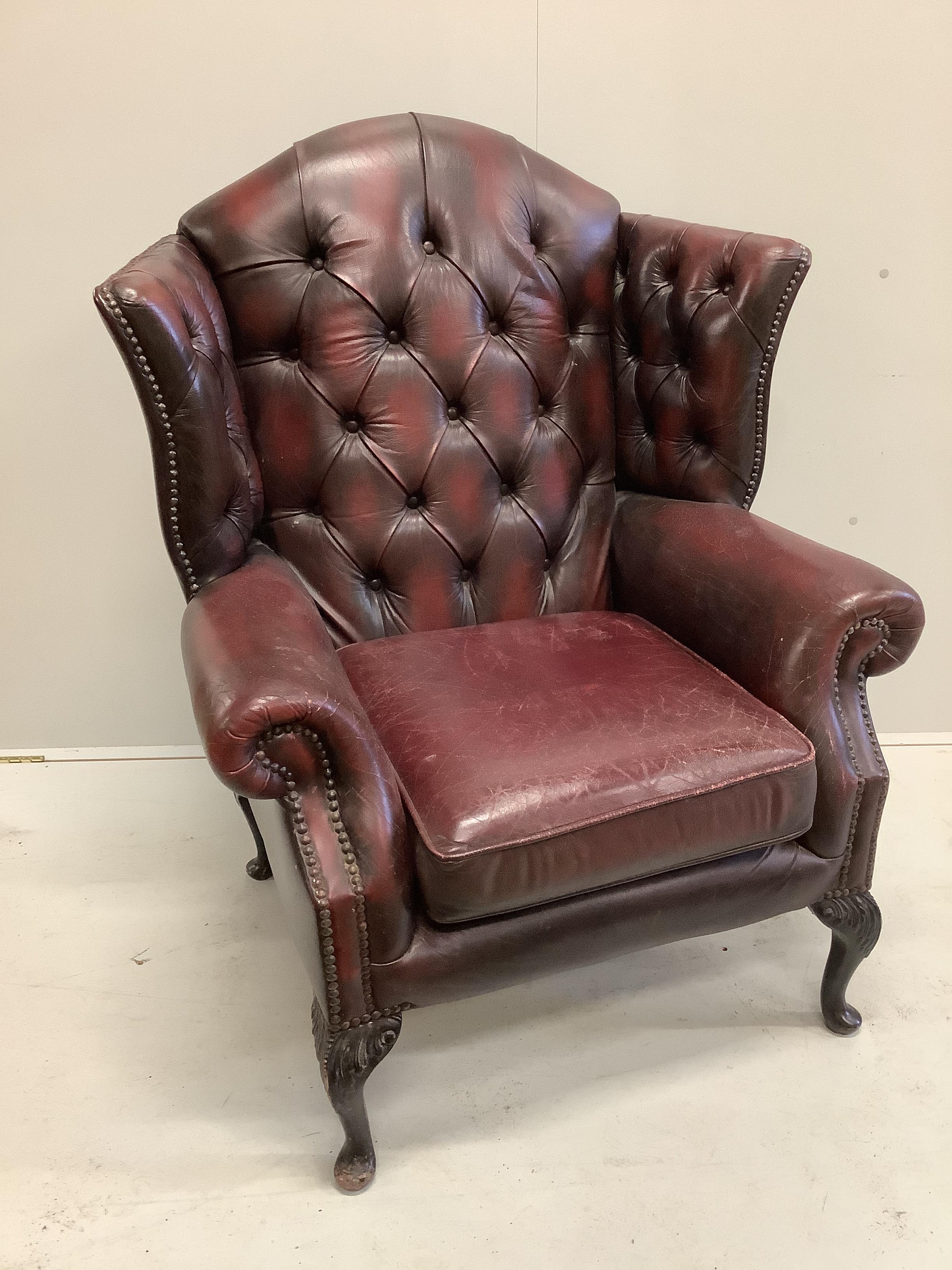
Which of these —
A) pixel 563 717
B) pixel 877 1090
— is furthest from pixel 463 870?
pixel 877 1090

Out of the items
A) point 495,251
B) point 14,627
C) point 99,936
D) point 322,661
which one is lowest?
point 99,936

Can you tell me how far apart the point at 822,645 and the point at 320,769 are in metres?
0.63

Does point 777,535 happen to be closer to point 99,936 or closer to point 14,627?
point 99,936

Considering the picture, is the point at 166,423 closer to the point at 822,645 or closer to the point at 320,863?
the point at 320,863

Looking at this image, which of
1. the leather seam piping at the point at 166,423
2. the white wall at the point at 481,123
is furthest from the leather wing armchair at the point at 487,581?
the white wall at the point at 481,123

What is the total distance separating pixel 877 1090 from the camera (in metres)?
1.20

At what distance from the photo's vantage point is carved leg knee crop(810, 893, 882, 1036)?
121 centimetres

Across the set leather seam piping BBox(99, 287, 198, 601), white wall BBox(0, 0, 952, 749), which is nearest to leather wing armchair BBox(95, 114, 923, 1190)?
leather seam piping BBox(99, 287, 198, 601)

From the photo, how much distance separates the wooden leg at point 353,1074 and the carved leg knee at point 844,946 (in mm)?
584

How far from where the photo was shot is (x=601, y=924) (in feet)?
3.52

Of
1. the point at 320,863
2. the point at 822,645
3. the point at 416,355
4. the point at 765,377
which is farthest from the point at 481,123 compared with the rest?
the point at 320,863

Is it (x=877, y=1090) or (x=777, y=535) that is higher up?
(x=777, y=535)

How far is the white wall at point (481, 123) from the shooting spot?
1.51 m

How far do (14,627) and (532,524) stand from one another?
42.3 inches
